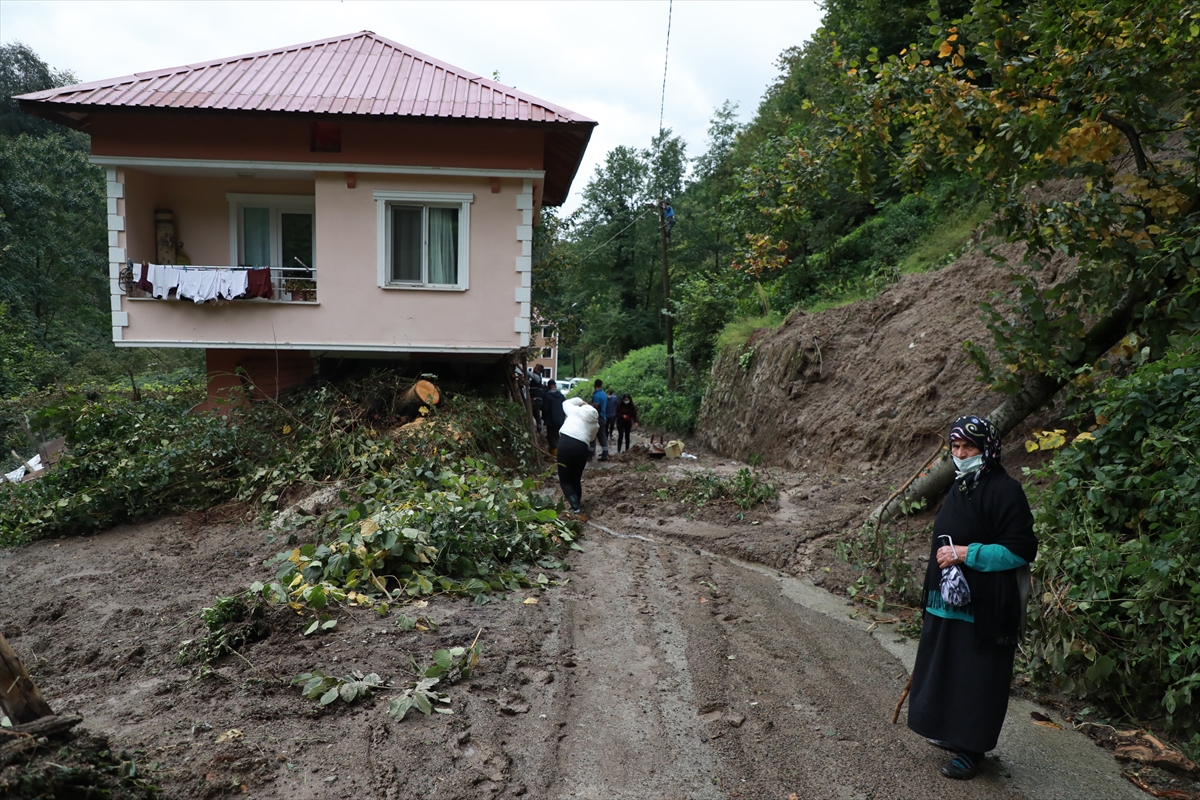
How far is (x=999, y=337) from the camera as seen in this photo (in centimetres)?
782

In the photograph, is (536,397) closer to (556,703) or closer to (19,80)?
(556,703)

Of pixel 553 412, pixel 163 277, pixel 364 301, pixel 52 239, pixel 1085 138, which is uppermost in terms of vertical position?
pixel 52 239

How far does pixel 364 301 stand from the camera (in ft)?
41.9

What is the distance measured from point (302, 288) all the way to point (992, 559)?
469 inches

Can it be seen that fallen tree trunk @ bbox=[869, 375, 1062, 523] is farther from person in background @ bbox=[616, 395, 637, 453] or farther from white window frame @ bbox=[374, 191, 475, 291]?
person in background @ bbox=[616, 395, 637, 453]

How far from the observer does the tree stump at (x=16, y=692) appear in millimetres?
3430

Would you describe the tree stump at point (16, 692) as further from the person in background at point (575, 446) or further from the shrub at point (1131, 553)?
the person in background at point (575, 446)

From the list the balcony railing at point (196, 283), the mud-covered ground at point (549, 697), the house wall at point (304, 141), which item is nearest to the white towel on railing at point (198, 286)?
the balcony railing at point (196, 283)

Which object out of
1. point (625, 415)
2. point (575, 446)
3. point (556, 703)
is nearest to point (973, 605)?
point (556, 703)

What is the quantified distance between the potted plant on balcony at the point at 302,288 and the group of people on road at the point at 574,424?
15.2ft

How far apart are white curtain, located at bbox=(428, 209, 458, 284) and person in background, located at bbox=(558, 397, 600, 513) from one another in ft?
13.5

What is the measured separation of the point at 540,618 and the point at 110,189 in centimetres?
1096

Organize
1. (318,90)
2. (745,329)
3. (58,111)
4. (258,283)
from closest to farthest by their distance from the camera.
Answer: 1. (58,111)
2. (258,283)
3. (318,90)
4. (745,329)

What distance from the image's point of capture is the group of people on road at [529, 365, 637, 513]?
33.2 feet
